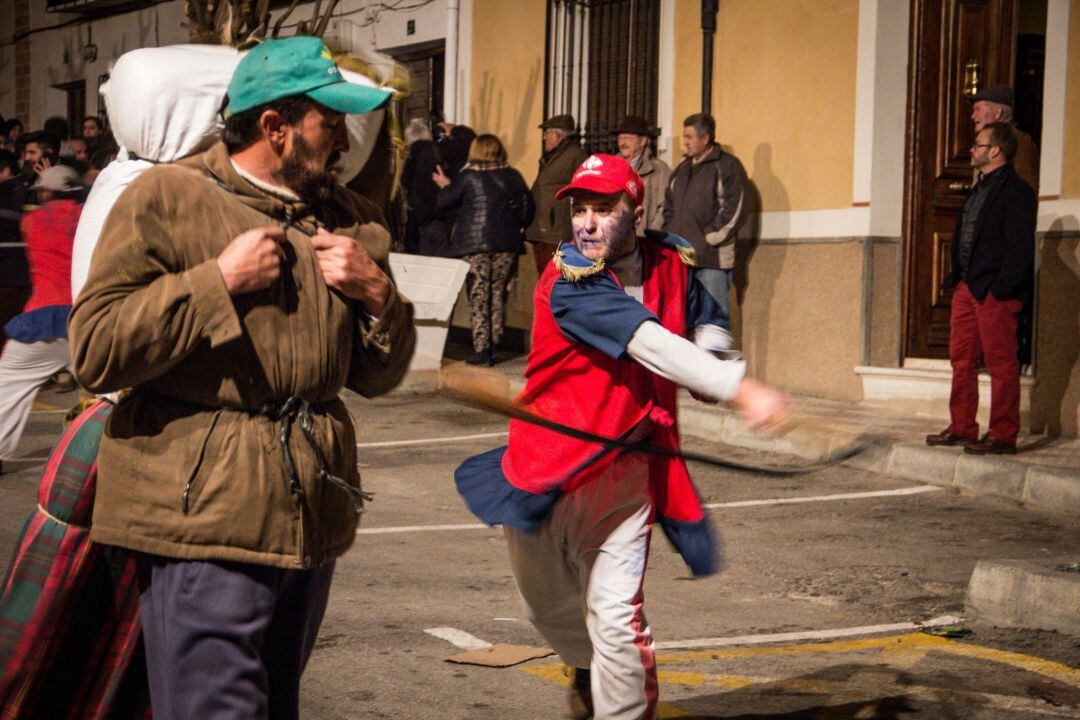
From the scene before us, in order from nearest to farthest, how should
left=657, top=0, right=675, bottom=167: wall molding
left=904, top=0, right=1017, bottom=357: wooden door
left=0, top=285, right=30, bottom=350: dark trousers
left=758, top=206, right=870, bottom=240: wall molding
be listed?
left=904, top=0, right=1017, bottom=357: wooden door → left=758, top=206, right=870, bottom=240: wall molding → left=0, top=285, right=30, bottom=350: dark trousers → left=657, top=0, right=675, bottom=167: wall molding

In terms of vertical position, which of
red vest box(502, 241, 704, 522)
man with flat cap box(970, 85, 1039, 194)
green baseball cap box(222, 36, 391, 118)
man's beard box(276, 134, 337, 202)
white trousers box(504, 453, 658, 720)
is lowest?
white trousers box(504, 453, 658, 720)

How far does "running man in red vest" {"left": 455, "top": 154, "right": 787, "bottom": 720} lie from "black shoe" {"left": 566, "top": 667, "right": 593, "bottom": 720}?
8cm

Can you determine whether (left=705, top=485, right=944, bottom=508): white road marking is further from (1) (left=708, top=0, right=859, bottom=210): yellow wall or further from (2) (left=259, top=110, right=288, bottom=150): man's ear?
(2) (left=259, top=110, right=288, bottom=150): man's ear

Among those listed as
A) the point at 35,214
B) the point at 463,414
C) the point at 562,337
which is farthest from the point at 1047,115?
the point at 562,337

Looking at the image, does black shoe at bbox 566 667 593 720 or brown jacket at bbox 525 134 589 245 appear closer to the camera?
black shoe at bbox 566 667 593 720

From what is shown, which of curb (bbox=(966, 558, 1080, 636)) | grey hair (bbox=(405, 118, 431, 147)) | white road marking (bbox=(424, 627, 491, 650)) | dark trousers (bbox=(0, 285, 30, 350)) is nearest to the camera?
white road marking (bbox=(424, 627, 491, 650))

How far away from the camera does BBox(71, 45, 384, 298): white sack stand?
333 cm

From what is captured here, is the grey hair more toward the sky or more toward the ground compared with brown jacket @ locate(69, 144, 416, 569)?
more toward the sky

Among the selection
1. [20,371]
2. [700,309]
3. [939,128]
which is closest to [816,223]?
[939,128]

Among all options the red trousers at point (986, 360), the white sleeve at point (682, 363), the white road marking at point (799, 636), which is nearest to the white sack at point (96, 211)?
the white sleeve at point (682, 363)

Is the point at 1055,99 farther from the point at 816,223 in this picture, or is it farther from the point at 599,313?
the point at 599,313

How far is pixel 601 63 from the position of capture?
15.1 meters

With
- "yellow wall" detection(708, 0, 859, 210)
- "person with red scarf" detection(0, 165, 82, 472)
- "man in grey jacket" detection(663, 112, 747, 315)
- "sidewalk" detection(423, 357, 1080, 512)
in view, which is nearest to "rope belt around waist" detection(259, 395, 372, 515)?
"sidewalk" detection(423, 357, 1080, 512)

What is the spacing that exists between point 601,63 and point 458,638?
10.3m
